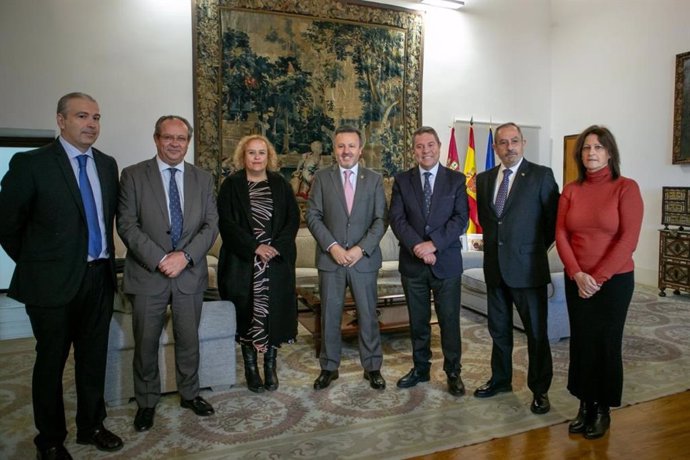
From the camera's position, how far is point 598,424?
246 centimetres

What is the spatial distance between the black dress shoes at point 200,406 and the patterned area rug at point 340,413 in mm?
38

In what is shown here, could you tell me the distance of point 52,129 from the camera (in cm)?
520

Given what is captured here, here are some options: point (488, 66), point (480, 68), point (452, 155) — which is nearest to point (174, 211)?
point (452, 155)

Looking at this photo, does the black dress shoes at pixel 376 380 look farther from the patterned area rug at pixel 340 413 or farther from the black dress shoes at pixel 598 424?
the black dress shoes at pixel 598 424

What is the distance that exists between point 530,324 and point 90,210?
7.44ft

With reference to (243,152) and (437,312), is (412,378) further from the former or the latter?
(243,152)

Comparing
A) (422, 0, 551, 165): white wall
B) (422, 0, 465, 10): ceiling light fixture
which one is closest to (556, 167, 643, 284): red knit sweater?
(422, 0, 551, 165): white wall

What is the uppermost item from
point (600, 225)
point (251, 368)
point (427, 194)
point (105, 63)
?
point (105, 63)

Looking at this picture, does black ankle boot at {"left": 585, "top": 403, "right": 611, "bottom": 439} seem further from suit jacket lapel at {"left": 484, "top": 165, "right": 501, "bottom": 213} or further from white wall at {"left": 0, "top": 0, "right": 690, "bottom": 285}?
white wall at {"left": 0, "top": 0, "right": 690, "bottom": 285}

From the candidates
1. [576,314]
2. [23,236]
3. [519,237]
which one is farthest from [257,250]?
[576,314]

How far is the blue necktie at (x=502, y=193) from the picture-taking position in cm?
277

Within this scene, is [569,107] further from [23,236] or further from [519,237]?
[23,236]

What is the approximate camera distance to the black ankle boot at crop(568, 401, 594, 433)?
2.50 m

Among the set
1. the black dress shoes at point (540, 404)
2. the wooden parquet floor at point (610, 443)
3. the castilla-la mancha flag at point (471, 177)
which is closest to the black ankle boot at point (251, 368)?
the wooden parquet floor at point (610, 443)
